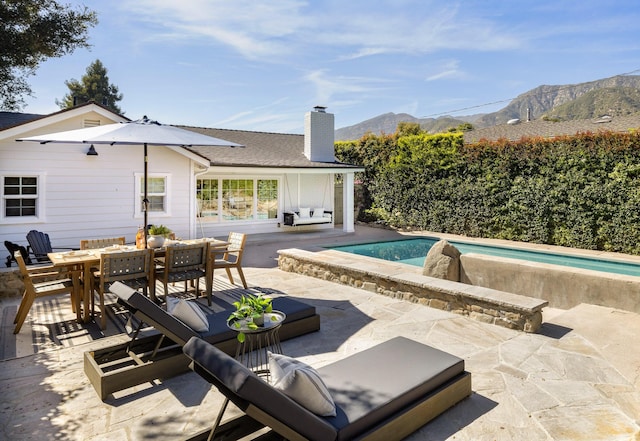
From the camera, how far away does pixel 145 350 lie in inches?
177

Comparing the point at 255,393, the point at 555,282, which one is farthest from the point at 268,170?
the point at 255,393

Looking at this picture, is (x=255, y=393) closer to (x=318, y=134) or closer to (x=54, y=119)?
(x=54, y=119)

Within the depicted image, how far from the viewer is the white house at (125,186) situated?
9742 mm

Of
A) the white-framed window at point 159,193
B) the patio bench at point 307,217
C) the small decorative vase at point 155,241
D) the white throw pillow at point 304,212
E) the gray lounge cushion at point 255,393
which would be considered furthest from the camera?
the white throw pillow at point 304,212

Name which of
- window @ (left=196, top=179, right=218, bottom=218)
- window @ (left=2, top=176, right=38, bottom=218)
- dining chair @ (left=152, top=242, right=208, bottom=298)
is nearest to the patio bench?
window @ (left=196, top=179, right=218, bottom=218)

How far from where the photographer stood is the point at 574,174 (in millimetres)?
12797

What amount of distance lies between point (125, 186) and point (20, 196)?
2.31 metres

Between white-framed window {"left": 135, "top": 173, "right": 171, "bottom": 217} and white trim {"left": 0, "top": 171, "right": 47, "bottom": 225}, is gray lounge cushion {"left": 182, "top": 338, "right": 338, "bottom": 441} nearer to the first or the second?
→ white trim {"left": 0, "top": 171, "right": 47, "bottom": 225}

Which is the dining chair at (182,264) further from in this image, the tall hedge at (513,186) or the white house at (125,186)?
the tall hedge at (513,186)

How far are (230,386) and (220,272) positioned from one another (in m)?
7.72

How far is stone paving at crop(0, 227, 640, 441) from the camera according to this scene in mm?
3340

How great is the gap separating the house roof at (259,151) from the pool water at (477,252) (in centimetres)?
377

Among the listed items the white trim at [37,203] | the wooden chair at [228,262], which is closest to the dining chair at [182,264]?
the wooden chair at [228,262]

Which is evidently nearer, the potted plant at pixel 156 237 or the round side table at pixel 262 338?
the round side table at pixel 262 338
